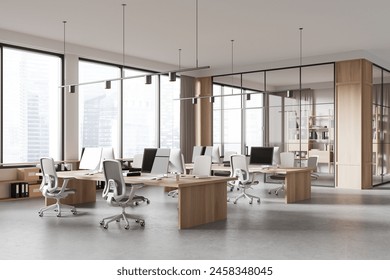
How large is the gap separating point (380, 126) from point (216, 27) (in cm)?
643

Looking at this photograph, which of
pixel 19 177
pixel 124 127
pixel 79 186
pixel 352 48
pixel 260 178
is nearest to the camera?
pixel 79 186

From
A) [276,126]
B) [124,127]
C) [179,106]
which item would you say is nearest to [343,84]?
[276,126]

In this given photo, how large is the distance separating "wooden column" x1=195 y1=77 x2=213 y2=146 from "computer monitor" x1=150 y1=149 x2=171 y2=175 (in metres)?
7.40

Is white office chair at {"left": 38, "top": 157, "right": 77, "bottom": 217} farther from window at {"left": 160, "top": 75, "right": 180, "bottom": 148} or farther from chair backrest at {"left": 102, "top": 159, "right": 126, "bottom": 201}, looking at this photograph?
window at {"left": 160, "top": 75, "right": 180, "bottom": 148}

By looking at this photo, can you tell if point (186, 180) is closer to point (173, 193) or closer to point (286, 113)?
point (173, 193)

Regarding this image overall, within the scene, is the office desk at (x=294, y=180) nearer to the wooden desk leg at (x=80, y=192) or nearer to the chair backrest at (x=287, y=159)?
the chair backrest at (x=287, y=159)

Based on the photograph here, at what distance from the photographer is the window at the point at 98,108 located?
11898 millimetres

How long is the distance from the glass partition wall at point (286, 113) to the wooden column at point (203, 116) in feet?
1.42

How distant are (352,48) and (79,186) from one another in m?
7.57

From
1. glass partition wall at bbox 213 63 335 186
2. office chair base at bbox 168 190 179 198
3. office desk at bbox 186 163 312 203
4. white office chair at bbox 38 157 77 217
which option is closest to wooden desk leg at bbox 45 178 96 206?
white office chair at bbox 38 157 77 217

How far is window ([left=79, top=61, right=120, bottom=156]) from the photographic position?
39.0ft

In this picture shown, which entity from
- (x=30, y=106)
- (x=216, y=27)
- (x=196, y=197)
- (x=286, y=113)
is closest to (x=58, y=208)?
(x=196, y=197)

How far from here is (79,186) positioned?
9203 mm

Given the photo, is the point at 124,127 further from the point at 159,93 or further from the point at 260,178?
the point at 260,178
